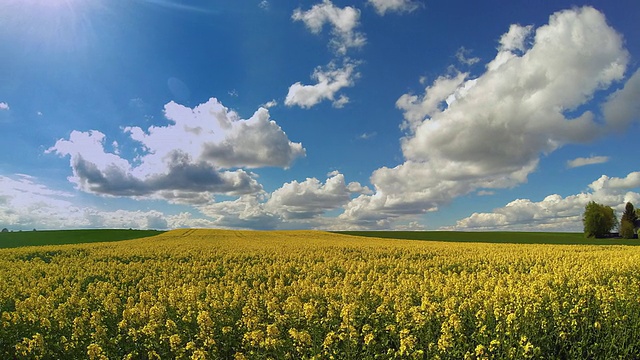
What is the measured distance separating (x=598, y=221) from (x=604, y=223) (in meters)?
2.20

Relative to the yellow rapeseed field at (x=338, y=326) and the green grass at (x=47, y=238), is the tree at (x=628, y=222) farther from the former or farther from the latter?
the green grass at (x=47, y=238)

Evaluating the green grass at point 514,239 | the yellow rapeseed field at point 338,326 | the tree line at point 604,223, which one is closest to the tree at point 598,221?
the tree line at point 604,223

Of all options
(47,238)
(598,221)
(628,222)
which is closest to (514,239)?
(598,221)

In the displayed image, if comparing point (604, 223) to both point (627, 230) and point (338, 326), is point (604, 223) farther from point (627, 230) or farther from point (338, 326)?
point (338, 326)

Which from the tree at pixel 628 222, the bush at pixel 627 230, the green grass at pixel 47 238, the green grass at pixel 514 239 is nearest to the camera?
the green grass at pixel 47 238

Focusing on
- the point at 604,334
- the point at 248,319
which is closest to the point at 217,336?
the point at 248,319

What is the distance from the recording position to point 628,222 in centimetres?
9169

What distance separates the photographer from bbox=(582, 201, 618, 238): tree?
92.1 meters

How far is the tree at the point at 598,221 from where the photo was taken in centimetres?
9212

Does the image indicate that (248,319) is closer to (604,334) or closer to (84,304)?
(84,304)

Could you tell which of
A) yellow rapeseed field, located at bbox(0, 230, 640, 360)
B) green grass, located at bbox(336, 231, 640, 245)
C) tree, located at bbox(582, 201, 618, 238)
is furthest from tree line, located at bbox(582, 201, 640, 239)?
yellow rapeseed field, located at bbox(0, 230, 640, 360)

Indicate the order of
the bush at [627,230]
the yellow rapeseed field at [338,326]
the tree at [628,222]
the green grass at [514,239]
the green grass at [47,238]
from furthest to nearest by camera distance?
the tree at [628,222]
the bush at [627,230]
the green grass at [514,239]
the green grass at [47,238]
the yellow rapeseed field at [338,326]

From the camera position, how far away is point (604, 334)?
901 cm

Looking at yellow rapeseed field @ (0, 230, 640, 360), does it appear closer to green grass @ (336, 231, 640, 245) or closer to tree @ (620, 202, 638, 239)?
green grass @ (336, 231, 640, 245)
